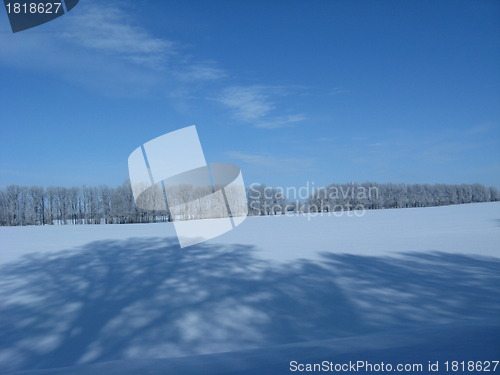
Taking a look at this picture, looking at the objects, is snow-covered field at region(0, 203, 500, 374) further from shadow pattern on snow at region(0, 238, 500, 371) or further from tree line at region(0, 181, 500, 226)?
tree line at region(0, 181, 500, 226)

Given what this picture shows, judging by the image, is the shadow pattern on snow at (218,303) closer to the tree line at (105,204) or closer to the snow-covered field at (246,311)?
the snow-covered field at (246,311)

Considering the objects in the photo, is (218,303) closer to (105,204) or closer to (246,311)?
(246,311)

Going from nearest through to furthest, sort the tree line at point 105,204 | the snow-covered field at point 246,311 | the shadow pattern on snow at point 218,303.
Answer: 1. the snow-covered field at point 246,311
2. the shadow pattern on snow at point 218,303
3. the tree line at point 105,204

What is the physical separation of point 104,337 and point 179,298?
1.04 metres

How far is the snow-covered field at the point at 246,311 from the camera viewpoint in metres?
1.91

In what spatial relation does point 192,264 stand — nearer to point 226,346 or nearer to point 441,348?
point 226,346

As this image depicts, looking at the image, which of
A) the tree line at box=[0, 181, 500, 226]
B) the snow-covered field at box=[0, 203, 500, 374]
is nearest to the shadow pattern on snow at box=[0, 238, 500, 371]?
the snow-covered field at box=[0, 203, 500, 374]

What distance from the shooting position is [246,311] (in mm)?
3113

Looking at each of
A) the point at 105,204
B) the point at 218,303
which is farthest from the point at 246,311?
the point at 105,204

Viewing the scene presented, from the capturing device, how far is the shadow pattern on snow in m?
2.53

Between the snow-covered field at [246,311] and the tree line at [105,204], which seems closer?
the snow-covered field at [246,311]

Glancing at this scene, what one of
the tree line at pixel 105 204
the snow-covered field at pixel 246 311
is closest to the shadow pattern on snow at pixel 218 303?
the snow-covered field at pixel 246 311

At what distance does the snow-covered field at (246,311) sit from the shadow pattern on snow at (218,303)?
1 cm

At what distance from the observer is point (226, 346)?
243 cm
